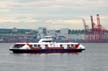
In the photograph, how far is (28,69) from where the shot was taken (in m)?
81.4

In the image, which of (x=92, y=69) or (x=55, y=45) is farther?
(x=55, y=45)

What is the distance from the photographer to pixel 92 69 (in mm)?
81938

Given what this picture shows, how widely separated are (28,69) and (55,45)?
5355 cm

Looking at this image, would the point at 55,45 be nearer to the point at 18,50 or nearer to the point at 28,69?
the point at 18,50

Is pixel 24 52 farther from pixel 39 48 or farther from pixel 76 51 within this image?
pixel 76 51

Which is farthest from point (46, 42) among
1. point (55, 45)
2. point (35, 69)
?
point (35, 69)

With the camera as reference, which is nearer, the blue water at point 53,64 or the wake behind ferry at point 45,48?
the blue water at point 53,64

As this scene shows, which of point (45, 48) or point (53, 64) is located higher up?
point (53, 64)

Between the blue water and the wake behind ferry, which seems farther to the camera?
the wake behind ferry

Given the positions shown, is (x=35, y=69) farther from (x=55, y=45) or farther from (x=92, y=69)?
(x=55, y=45)

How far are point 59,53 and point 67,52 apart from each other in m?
2.63

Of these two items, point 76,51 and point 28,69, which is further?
point 76,51

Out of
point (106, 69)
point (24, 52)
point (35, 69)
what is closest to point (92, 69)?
point (106, 69)

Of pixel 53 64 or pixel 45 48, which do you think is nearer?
pixel 53 64
